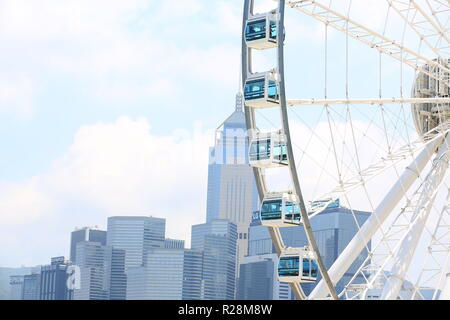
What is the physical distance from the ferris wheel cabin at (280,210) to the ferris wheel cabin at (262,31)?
13.9 ft

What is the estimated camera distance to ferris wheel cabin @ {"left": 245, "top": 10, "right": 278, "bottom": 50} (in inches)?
1180

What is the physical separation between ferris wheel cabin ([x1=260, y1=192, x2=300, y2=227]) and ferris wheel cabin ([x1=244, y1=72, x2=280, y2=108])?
2.56 metres

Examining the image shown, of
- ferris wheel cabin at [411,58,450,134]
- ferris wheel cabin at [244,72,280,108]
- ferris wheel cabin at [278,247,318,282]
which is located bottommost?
ferris wheel cabin at [278,247,318,282]

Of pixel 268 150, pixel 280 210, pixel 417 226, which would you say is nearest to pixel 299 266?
pixel 280 210

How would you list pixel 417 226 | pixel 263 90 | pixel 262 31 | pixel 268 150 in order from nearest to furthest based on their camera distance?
pixel 268 150 < pixel 263 90 < pixel 262 31 < pixel 417 226

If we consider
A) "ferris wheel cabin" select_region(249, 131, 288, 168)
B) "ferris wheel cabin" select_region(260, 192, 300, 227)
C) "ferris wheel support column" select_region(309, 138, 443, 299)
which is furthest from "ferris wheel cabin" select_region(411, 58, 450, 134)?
"ferris wheel cabin" select_region(260, 192, 300, 227)

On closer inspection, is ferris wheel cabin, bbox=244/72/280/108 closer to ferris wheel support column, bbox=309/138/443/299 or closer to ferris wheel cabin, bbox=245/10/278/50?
ferris wheel cabin, bbox=245/10/278/50

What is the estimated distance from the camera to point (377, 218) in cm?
3266

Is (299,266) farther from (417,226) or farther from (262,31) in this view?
(262,31)

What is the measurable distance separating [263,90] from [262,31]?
173 cm

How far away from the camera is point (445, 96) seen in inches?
1401

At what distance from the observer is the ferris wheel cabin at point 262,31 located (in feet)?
98.3
